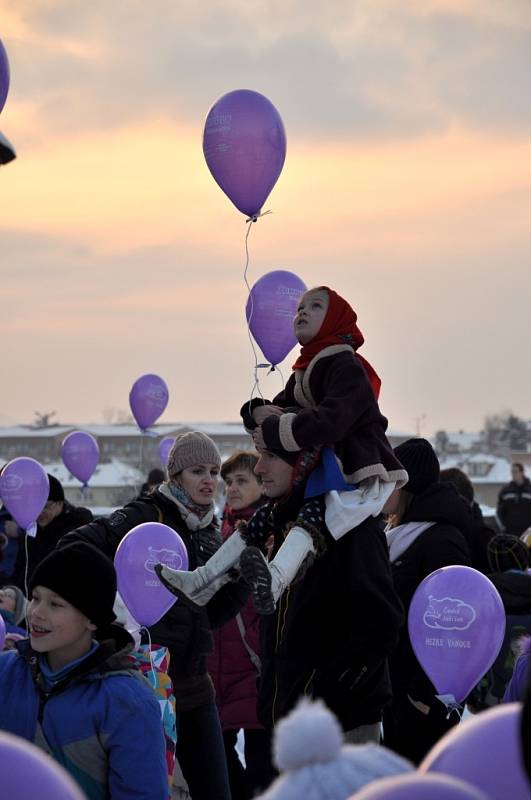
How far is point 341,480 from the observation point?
140 inches

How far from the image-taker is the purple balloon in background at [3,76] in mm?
6195

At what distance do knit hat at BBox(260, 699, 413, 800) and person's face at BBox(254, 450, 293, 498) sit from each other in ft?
6.80

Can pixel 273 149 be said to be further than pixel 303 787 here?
Yes

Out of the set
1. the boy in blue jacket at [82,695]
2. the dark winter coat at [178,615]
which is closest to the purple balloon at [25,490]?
the dark winter coat at [178,615]

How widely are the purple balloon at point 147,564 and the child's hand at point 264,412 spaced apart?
44.2 inches

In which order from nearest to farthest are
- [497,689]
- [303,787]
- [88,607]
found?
[303,787], [88,607], [497,689]

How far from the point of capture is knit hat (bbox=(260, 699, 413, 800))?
1.54 meters

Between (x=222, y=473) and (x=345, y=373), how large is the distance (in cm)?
228

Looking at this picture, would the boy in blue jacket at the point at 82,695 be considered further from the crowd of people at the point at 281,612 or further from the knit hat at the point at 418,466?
the knit hat at the point at 418,466

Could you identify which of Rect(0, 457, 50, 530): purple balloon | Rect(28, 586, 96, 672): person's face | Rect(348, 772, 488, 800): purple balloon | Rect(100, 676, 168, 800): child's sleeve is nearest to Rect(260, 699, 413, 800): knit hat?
Rect(348, 772, 488, 800): purple balloon

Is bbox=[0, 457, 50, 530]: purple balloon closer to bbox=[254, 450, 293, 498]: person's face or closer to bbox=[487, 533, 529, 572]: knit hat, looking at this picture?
bbox=[487, 533, 529, 572]: knit hat

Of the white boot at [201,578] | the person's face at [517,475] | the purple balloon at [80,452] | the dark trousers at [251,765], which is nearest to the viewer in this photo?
the white boot at [201,578]

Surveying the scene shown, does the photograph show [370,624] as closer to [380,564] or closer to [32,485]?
[380,564]

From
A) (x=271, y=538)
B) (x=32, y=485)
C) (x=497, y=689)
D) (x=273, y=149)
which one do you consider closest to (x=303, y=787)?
(x=271, y=538)
